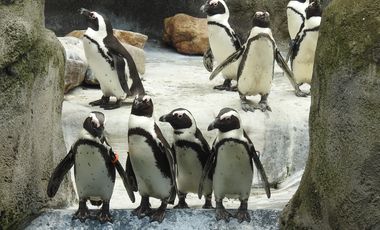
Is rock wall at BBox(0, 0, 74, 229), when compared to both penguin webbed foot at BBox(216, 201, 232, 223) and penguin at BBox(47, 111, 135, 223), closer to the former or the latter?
penguin at BBox(47, 111, 135, 223)

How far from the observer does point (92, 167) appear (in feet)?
13.3

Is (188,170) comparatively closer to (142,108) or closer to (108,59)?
(142,108)

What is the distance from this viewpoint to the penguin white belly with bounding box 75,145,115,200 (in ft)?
13.2

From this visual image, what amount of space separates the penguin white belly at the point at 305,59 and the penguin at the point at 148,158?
3083 mm

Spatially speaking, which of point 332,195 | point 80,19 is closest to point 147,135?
point 332,195

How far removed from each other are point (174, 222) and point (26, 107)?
85cm

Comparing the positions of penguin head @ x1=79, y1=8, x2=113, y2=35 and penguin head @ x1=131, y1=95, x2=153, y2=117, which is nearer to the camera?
penguin head @ x1=131, y1=95, x2=153, y2=117

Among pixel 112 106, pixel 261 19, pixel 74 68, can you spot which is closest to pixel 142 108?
pixel 261 19

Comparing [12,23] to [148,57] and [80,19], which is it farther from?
[80,19]

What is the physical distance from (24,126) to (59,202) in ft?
2.25

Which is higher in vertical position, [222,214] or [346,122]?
[346,122]

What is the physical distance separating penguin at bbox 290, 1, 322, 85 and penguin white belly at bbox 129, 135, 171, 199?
3.16 meters

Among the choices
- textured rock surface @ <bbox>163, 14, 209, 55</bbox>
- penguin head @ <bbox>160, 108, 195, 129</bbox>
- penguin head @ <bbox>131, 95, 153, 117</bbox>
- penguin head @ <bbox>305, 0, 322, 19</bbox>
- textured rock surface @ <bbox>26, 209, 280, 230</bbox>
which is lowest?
textured rock surface @ <bbox>163, 14, 209, 55</bbox>

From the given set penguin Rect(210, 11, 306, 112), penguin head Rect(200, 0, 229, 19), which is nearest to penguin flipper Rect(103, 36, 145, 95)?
penguin Rect(210, 11, 306, 112)
